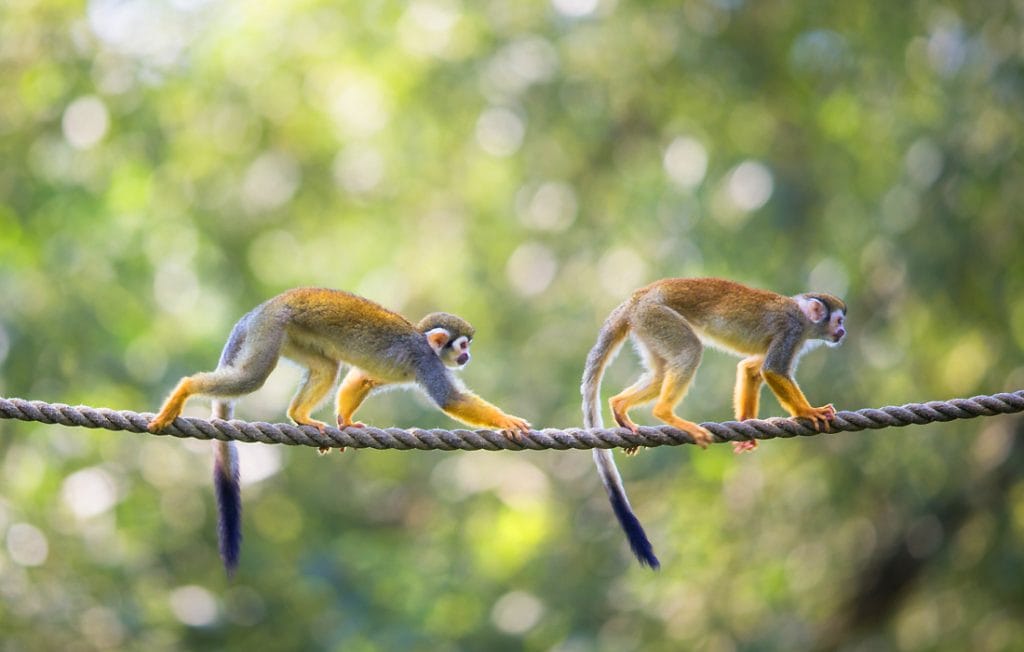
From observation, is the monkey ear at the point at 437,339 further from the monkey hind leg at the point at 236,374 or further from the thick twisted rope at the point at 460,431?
the thick twisted rope at the point at 460,431

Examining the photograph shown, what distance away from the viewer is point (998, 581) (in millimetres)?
9734

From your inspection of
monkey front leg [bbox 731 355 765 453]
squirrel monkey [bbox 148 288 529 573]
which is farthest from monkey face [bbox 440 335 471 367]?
monkey front leg [bbox 731 355 765 453]

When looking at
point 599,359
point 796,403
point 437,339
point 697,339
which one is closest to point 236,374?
point 437,339

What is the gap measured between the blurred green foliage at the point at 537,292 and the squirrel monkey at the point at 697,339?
4.82m

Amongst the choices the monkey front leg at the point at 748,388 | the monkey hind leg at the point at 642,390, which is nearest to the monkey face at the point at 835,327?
the monkey front leg at the point at 748,388

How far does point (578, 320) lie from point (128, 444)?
433 cm

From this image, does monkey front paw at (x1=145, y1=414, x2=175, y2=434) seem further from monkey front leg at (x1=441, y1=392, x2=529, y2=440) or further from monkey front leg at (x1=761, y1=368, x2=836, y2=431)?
monkey front leg at (x1=761, y1=368, x2=836, y2=431)

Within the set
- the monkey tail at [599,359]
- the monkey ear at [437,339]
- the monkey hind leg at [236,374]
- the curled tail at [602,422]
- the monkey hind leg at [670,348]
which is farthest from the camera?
the monkey ear at [437,339]

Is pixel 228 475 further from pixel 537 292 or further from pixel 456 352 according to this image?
pixel 537 292

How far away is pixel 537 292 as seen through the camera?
1477cm

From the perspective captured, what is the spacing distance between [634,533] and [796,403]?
744 mm

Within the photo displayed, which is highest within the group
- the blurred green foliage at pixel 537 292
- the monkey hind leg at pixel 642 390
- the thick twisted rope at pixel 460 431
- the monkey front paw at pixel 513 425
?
the thick twisted rope at pixel 460 431

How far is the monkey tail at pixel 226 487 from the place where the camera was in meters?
4.72

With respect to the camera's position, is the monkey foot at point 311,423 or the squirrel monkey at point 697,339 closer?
the monkey foot at point 311,423
